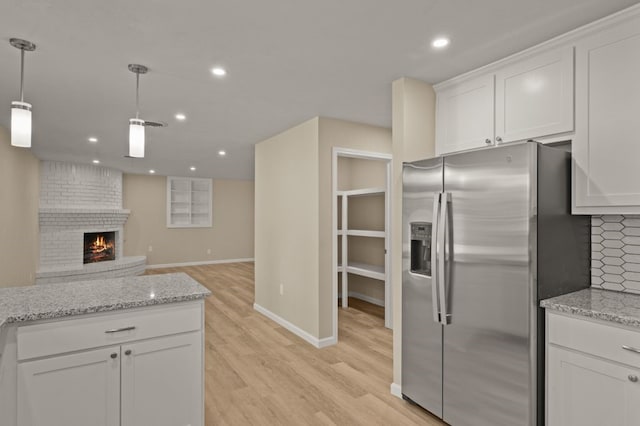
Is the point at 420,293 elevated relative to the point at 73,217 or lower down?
lower down

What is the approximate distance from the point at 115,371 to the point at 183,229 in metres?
7.84

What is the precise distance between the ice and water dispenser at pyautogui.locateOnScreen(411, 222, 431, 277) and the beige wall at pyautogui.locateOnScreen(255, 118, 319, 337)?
143 centimetres

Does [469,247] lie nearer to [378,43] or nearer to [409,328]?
[409,328]

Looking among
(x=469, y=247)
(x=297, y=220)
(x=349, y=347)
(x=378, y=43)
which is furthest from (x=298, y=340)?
(x=378, y=43)

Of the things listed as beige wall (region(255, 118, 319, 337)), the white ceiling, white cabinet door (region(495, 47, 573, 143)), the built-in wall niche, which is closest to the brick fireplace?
the built-in wall niche

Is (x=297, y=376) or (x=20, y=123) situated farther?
(x=297, y=376)

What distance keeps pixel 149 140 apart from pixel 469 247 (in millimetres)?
4620

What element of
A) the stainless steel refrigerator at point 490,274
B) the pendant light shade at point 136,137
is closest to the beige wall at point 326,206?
the stainless steel refrigerator at point 490,274

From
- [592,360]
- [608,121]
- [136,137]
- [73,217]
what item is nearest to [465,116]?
[608,121]

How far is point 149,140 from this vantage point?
501 cm

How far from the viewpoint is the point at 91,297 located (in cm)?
201

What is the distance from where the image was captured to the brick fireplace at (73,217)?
675 cm

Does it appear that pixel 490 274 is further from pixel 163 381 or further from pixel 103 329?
pixel 103 329

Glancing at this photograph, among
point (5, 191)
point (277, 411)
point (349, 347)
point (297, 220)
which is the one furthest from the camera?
point (5, 191)
